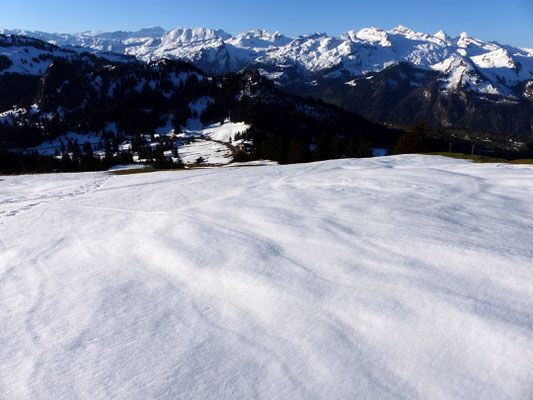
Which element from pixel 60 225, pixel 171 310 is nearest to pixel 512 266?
pixel 171 310

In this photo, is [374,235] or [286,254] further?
[374,235]

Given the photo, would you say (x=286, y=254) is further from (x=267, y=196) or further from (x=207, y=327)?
(x=267, y=196)

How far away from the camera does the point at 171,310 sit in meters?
4.82

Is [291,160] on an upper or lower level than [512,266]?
lower

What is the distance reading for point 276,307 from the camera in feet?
15.6

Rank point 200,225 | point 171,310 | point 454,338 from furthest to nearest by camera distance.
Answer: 1. point 200,225
2. point 171,310
3. point 454,338

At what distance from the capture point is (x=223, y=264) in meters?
6.16

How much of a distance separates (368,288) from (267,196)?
7.63 metres

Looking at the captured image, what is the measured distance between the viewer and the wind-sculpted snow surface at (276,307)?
3.52 metres

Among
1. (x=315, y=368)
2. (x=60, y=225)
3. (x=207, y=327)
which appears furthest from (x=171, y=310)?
(x=60, y=225)

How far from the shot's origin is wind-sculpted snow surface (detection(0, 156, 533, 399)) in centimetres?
352

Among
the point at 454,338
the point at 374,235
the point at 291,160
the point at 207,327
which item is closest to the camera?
the point at 454,338

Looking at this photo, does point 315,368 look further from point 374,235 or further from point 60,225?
point 60,225

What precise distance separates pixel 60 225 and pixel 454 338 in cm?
1151
